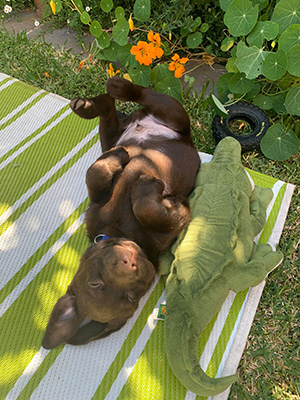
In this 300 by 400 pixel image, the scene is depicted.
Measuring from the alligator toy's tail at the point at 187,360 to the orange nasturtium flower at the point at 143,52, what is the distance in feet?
6.18

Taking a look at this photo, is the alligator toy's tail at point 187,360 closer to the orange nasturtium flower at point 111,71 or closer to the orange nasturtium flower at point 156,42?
the orange nasturtium flower at point 156,42

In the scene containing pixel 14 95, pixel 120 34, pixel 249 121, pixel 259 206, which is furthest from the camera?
pixel 14 95

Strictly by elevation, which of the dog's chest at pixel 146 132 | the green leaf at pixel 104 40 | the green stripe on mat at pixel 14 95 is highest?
the green leaf at pixel 104 40

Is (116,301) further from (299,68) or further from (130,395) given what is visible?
(299,68)

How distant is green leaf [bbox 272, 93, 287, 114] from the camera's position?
8.70 feet

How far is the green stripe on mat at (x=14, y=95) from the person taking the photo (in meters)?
2.79

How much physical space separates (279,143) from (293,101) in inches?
12.1

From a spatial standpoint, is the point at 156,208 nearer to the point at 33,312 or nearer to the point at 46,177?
the point at 33,312

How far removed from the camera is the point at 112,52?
9.89 ft

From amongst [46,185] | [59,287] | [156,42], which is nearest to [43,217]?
[46,185]

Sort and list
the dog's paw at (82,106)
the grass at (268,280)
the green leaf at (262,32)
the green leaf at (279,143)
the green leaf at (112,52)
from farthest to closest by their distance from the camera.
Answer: the green leaf at (112,52), the green leaf at (279,143), the green leaf at (262,32), the dog's paw at (82,106), the grass at (268,280)

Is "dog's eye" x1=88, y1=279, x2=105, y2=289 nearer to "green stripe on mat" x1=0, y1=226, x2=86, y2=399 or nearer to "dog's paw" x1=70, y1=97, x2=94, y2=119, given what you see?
"green stripe on mat" x1=0, y1=226, x2=86, y2=399

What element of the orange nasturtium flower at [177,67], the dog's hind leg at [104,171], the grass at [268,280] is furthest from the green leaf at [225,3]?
the dog's hind leg at [104,171]

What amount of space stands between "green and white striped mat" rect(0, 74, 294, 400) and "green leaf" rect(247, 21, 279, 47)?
90 cm
